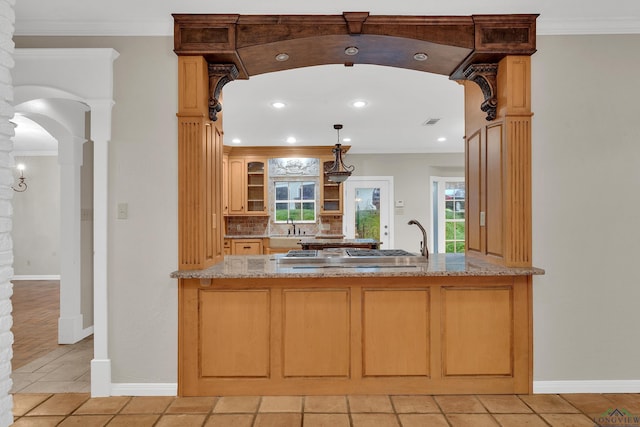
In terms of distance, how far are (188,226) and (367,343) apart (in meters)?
1.43

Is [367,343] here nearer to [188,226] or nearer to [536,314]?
[536,314]

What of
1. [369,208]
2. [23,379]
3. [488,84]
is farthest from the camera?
[369,208]

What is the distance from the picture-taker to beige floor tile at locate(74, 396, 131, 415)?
7.59ft

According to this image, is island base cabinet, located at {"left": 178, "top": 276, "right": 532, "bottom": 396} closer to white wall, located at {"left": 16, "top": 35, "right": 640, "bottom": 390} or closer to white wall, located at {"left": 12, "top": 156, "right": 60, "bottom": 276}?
white wall, located at {"left": 16, "top": 35, "right": 640, "bottom": 390}

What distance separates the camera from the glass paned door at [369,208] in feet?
24.5

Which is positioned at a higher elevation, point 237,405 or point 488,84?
point 488,84

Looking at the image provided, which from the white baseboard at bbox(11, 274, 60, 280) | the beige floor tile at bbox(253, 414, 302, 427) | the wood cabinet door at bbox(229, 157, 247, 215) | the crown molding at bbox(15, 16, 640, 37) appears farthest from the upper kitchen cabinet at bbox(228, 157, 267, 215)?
the beige floor tile at bbox(253, 414, 302, 427)

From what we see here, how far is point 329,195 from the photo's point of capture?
716cm

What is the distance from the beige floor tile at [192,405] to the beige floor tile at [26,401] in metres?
0.90

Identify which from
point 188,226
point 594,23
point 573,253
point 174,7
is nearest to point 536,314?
point 573,253

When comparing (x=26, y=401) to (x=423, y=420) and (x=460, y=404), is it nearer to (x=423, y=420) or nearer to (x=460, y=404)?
(x=423, y=420)

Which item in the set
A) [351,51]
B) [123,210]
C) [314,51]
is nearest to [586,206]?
[351,51]

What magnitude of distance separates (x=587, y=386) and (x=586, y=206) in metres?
1.21

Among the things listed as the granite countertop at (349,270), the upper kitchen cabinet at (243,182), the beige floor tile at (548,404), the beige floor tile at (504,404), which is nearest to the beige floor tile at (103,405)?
the granite countertop at (349,270)
